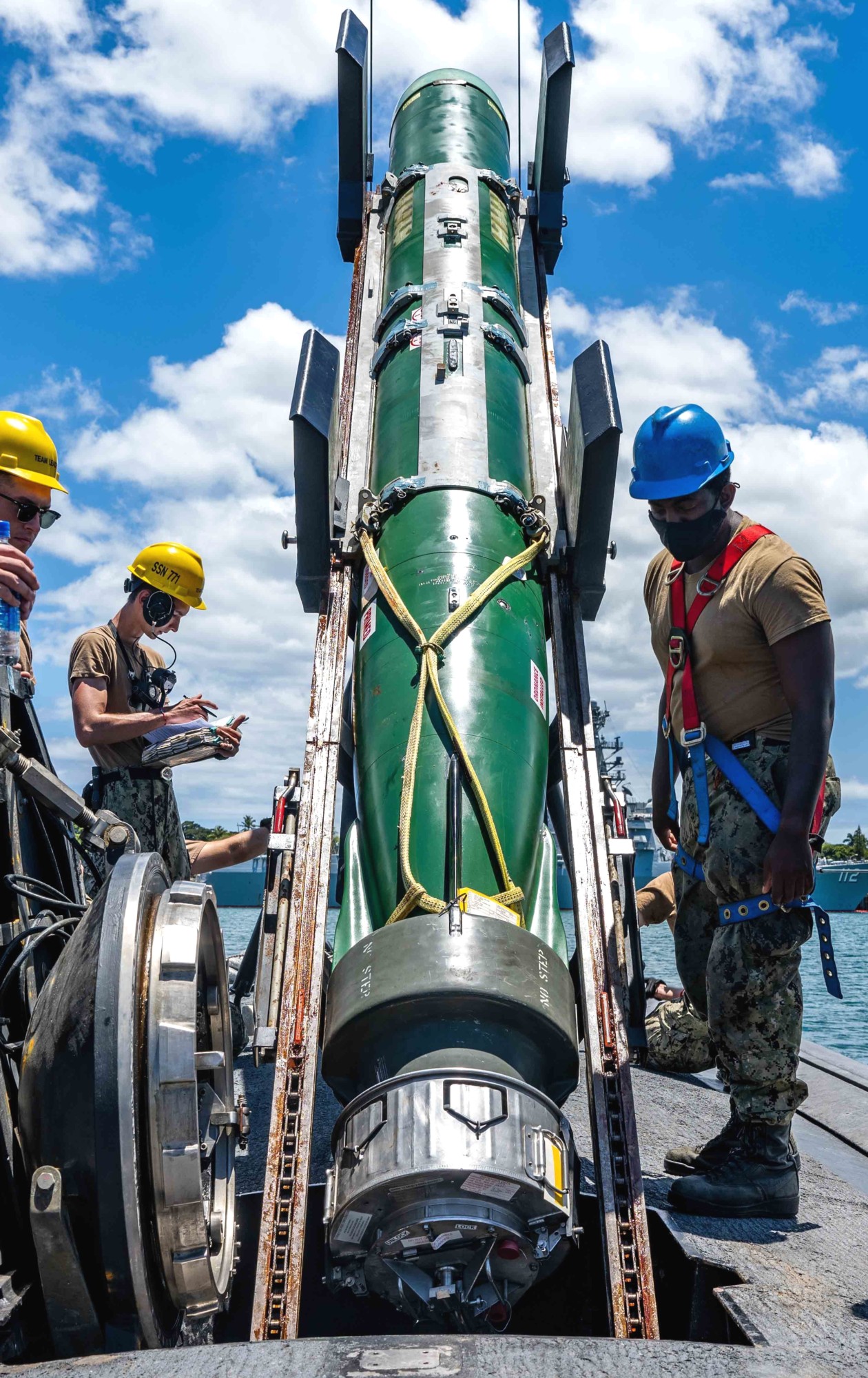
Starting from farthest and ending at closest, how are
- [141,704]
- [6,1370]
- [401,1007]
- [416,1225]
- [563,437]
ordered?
[563,437] → [141,704] → [401,1007] → [416,1225] → [6,1370]

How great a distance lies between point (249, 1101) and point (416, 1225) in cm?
227

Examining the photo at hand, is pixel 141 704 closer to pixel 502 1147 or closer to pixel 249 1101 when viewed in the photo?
pixel 249 1101

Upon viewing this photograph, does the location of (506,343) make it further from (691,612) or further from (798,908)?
(798,908)

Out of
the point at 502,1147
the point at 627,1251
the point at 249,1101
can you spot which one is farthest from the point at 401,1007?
the point at 249,1101

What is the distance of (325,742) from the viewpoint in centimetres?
392

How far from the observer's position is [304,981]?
325 centimetres

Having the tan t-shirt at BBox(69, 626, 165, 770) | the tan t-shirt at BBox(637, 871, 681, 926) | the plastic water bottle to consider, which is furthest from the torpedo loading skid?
the tan t-shirt at BBox(637, 871, 681, 926)

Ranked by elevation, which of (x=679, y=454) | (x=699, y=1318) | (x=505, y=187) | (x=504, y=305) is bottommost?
(x=699, y=1318)

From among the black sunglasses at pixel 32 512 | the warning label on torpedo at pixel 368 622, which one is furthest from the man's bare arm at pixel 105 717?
the black sunglasses at pixel 32 512

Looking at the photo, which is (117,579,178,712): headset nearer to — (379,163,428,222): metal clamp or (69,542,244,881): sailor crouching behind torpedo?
(69,542,244,881): sailor crouching behind torpedo

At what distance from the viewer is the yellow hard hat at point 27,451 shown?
3150mm

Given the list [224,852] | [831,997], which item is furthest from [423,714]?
[831,997]

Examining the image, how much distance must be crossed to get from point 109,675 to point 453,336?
2.30 metres

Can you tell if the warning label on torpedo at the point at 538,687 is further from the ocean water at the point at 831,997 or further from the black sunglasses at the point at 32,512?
the black sunglasses at the point at 32,512
